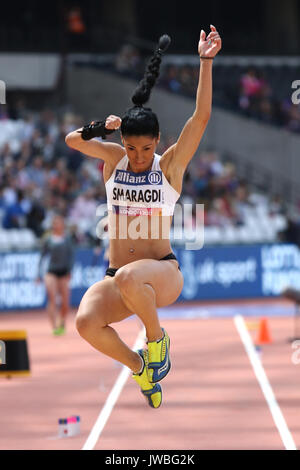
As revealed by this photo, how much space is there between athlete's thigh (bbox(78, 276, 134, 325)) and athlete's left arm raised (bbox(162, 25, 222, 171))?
0.93 meters

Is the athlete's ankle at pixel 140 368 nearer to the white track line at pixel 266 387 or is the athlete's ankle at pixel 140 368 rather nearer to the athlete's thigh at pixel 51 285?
the white track line at pixel 266 387

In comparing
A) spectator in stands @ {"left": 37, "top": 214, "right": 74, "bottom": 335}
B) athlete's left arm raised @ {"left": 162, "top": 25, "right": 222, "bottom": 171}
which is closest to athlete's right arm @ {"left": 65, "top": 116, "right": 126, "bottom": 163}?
athlete's left arm raised @ {"left": 162, "top": 25, "right": 222, "bottom": 171}

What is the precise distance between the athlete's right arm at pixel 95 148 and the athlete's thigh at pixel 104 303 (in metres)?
0.84

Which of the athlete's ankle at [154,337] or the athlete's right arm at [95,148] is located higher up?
the athlete's right arm at [95,148]

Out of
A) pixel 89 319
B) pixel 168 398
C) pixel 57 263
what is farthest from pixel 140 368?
pixel 57 263

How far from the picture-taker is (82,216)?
2156 cm

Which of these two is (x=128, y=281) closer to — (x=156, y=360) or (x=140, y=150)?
(x=156, y=360)

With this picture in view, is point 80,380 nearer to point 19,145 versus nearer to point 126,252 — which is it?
point 126,252

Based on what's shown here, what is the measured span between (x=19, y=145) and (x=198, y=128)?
16682 millimetres

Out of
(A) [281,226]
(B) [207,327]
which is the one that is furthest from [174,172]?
(A) [281,226]

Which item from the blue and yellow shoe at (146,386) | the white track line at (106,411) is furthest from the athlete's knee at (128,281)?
the white track line at (106,411)

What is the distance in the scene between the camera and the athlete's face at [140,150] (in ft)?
21.0

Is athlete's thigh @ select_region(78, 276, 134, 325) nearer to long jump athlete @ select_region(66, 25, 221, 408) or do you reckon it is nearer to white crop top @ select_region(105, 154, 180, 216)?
long jump athlete @ select_region(66, 25, 221, 408)

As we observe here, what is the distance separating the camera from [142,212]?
6.58m
